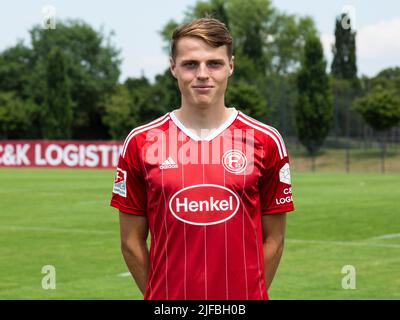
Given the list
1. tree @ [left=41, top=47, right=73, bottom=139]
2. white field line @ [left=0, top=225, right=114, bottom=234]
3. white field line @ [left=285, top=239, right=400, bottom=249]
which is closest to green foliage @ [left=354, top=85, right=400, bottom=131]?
tree @ [left=41, top=47, right=73, bottom=139]

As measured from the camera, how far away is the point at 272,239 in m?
4.10

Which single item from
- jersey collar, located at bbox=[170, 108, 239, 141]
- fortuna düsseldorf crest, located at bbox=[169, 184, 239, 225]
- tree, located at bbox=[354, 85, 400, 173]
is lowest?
fortuna düsseldorf crest, located at bbox=[169, 184, 239, 225]

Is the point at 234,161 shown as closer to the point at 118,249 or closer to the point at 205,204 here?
the point at 205,204

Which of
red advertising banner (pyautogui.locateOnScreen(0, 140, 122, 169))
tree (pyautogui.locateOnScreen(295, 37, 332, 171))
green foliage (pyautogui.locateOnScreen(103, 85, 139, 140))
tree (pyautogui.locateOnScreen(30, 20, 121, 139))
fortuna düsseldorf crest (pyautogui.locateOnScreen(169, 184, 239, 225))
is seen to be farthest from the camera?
tree (pyautogui.locateOnScreen(30, 20, 121, 139))

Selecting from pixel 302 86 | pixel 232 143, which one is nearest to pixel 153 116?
pixel 302 86

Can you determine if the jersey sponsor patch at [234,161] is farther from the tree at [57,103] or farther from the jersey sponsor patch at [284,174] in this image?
the tree at [57,103]

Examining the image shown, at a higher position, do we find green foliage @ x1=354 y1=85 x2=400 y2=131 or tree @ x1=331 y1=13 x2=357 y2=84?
Result: tree @ x1=331 y1=13 x2=357 y2=84

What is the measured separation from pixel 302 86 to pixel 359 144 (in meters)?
6.29

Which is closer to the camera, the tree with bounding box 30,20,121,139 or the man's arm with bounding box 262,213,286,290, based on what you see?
the man's arm with bounding box 262,213,286,290

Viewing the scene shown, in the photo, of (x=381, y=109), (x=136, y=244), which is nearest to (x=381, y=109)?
(x=381, y=109)

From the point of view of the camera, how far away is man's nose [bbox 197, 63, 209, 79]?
3773 mm

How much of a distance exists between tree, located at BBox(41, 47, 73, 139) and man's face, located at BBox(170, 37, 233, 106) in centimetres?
7261

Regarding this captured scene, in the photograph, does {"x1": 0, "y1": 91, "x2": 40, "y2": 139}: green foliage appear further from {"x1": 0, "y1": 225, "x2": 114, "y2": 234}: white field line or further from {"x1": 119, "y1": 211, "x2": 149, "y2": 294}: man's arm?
{"x1": 119, "y1": 211, "x2": 149, "y2": 294}: man's arm
